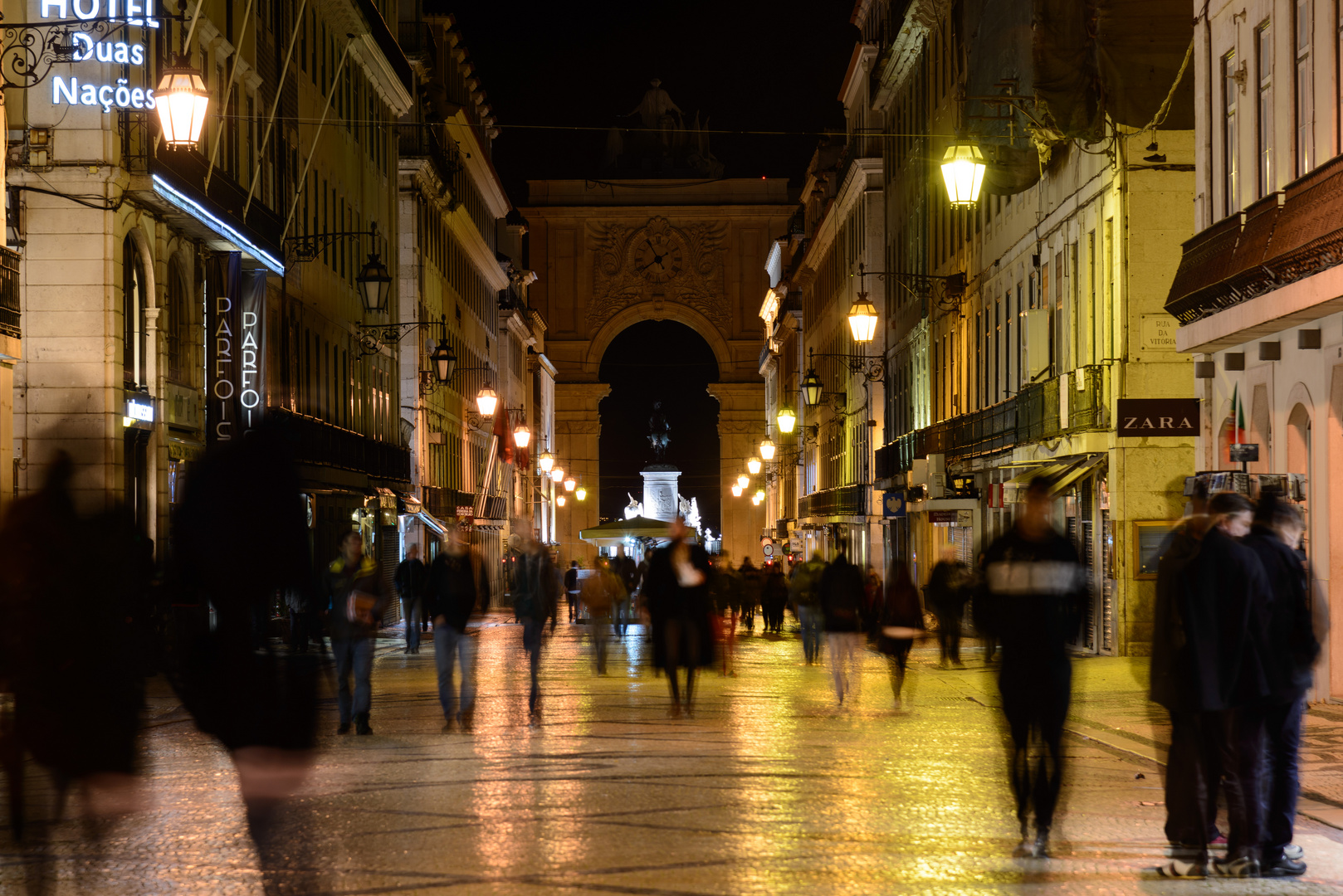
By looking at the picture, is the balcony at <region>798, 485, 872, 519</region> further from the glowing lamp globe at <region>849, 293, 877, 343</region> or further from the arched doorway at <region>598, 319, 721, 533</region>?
the arched doorway at <region>598, 319, 721, 533</region>

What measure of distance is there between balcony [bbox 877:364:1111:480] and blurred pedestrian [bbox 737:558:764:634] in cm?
477

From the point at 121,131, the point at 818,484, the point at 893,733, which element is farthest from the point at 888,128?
the point at 893,733

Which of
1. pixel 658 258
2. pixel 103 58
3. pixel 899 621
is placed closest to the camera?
pixel 899 621

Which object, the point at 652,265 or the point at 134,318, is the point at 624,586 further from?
the point at 652,265

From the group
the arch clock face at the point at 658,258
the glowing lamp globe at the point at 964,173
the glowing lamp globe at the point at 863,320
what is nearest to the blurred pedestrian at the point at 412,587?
the glowing lamp globe at the point at 863,320

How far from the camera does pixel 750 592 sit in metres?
43.1

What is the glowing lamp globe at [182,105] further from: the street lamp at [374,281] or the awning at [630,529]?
the awning at [630,529]

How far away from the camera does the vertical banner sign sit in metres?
31.0

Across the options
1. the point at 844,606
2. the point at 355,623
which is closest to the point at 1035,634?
the point at 355,623

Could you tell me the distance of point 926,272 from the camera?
46781 mm

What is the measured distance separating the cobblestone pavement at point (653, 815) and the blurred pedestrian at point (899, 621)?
1599 millimetres

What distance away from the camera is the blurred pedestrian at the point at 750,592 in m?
42.7

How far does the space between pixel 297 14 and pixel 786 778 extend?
3049cm

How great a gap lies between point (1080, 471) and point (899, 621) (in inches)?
302
